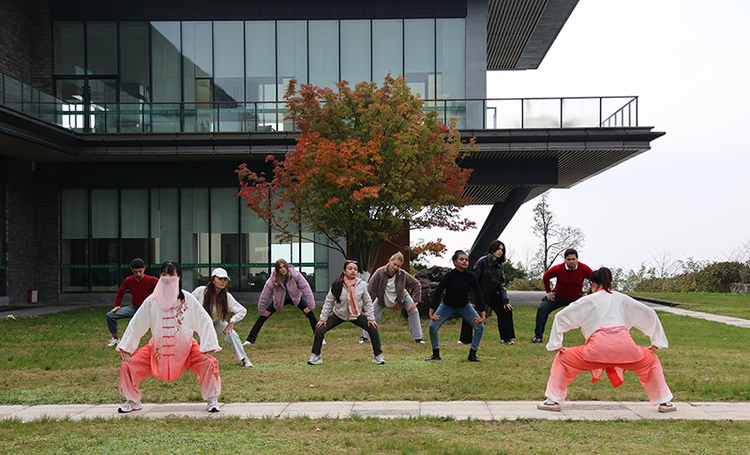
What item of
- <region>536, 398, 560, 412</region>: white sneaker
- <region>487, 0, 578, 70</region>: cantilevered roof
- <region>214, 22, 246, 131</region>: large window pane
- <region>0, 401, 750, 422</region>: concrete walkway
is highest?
<region>487, 0, 578, 70</region>: cantilevered roof

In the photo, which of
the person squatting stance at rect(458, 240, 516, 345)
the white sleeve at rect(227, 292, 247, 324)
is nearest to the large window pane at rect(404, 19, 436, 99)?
the person squatting stance at rect(458, 240, 516, 345)

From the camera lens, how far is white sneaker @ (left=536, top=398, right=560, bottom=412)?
22.9 ft

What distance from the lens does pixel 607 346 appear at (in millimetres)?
6852

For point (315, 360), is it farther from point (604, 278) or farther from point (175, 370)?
point (604, 278)

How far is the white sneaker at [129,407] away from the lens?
283 inches

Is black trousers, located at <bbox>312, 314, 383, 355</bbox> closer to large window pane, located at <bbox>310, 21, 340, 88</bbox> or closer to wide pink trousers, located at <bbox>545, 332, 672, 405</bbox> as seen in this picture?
wide pink trousers, located at <bbox>545, 332, 672, 405</bbox>

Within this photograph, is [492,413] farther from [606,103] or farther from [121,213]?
[121,213]

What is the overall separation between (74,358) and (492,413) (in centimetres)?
796

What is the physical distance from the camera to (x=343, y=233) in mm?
21203

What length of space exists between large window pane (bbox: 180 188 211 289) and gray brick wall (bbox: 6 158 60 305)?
529 cm

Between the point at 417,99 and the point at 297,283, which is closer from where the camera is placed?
the point at 297,283

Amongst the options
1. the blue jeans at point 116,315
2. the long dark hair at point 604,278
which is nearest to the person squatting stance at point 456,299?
the long dark hair at point 604,278

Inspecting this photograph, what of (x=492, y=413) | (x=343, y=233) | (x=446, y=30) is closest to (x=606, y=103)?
(x=446, y=30)

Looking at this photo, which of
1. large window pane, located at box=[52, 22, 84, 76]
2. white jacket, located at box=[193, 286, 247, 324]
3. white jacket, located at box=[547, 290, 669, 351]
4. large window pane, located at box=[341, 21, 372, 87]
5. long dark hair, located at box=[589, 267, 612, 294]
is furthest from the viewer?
large window pane, located at box=[52, 22, 84, 76]
